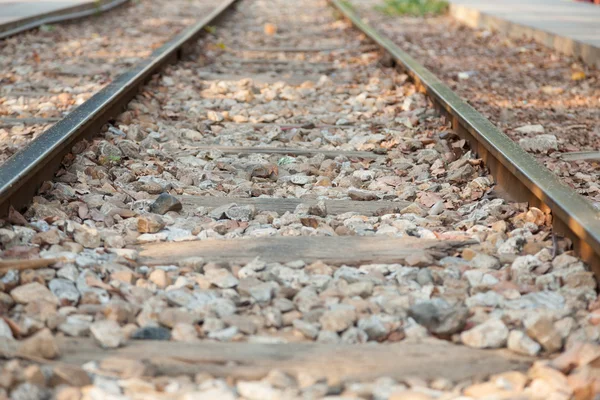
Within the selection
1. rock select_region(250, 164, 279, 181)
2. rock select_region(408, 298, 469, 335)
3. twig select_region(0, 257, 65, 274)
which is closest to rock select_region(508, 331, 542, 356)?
rock select_region(408, 298, 469, 335)

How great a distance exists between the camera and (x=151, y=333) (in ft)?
7.23

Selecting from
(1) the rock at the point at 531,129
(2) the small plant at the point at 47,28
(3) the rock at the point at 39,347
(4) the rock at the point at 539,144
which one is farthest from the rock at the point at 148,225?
(2) the small plant at the point at 47,28

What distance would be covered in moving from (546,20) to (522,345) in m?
8.92

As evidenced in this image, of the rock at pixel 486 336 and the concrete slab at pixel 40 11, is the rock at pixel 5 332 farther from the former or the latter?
the concrete slab at pixel 40 11

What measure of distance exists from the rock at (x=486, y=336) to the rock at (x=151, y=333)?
30.0 inches

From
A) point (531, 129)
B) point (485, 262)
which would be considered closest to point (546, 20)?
point (531, 129)

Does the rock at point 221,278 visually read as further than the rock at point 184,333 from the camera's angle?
Yes

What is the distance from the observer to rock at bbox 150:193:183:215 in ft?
10.7

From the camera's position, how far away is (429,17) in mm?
12859

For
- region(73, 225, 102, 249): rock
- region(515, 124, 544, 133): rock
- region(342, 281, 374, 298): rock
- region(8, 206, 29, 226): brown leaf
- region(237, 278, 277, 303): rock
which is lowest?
region(515, 124, 544, 133): rock

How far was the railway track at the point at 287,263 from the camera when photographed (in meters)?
2.04

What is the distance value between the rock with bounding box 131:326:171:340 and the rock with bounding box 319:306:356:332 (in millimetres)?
407

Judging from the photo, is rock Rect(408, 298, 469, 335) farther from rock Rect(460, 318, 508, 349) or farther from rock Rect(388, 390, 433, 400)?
rock Rect(388, 390, 433, 400)

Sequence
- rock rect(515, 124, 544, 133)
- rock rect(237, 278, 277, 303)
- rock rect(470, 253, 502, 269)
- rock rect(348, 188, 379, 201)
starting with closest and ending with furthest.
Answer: rock rect(237, 278, 277, 303) < rock rect(470, 253, 502, 269) < rock rect(348, 188, 379, 201) < rock rect(515, 124, 544, 133)
